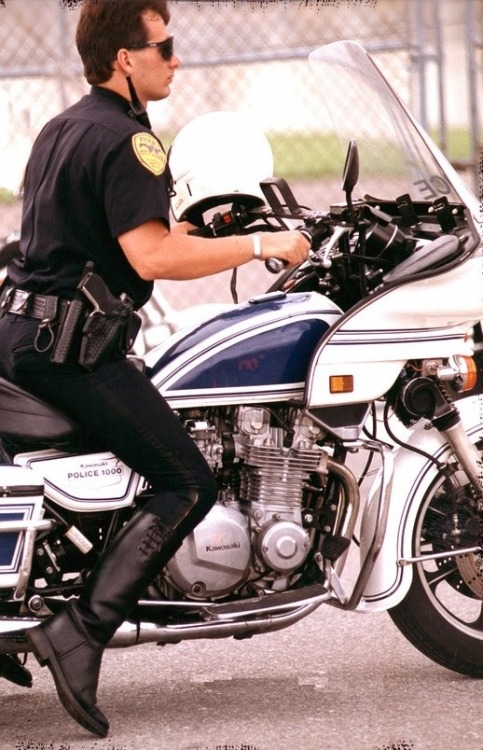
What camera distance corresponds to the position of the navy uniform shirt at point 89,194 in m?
3.75

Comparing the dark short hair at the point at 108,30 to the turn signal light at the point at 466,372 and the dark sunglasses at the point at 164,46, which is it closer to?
the dark sunglasses at the point at 164,46

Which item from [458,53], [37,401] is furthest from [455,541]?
[458,53]

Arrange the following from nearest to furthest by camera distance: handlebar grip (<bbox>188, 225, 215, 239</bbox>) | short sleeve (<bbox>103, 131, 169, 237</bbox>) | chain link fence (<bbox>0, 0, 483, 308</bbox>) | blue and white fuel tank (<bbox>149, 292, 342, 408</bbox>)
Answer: short sleeve (<bbox>103, 131, 169, 237</bbox>)
blue and white fuel tank (<bbox>149, 292, 342, 408</bbox>)
handlebar grip (<bbox>188, 225, 215, 239</bbox>)
chain link fence (<bbox>0, 0, 483, 308</bbox>)

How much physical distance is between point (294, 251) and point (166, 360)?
1.60 ft

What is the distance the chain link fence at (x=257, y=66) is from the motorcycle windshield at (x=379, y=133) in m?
3.01

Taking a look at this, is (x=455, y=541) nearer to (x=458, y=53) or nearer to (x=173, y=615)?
(x=173, y=615)

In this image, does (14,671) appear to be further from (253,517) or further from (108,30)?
(108,30)

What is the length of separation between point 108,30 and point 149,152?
38 cm

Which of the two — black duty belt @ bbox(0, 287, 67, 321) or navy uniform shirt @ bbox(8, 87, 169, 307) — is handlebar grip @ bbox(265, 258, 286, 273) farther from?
black duty belt @ bbox(0, 287, 67, 321)

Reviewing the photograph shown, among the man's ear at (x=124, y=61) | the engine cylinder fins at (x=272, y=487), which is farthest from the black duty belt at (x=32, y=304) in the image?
the engine cylinder fins at (x=272, y=487)

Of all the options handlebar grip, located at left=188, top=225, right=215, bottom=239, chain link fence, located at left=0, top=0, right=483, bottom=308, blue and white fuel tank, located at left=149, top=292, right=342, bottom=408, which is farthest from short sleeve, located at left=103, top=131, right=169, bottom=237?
chain link fence, located at left=0, top=0, right=483, bottom=308

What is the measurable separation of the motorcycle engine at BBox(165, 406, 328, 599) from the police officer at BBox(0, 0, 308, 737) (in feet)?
0.37

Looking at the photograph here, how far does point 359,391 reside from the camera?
4.13 meters

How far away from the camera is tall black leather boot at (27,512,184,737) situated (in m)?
3.86
